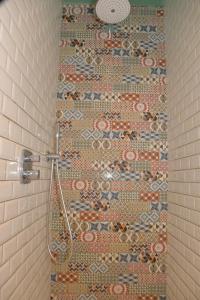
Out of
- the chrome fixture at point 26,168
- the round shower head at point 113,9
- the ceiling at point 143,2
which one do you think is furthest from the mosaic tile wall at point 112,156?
the chrome fixture at point 26,168

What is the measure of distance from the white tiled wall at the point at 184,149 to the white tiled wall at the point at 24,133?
2.42 ft

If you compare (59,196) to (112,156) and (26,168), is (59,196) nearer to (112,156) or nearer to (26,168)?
(112,156)

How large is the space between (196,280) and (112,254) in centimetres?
63

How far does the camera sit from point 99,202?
5.84 feet

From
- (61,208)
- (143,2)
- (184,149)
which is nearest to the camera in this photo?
(184,149)

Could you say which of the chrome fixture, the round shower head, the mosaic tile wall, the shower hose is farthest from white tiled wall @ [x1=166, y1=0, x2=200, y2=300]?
the chrome fixture

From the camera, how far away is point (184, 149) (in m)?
1.46

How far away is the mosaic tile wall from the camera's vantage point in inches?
67.8

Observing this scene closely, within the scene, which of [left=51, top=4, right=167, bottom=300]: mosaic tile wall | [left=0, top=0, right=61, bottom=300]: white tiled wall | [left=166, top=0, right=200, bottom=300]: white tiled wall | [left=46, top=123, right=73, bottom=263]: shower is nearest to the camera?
[left=0, top=0, right=61, bottom=300]: white tiled wall

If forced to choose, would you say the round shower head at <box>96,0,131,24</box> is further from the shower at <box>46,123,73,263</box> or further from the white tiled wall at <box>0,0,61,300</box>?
the shower at <box>46,123,73,263</box>

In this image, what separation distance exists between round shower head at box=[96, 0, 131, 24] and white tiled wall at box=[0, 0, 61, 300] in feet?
0.96

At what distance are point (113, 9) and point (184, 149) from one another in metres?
0.94

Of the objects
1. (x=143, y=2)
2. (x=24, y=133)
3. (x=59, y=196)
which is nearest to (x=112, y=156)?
(x=59, y=196)

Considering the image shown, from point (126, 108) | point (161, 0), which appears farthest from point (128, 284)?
point (161, 0)
